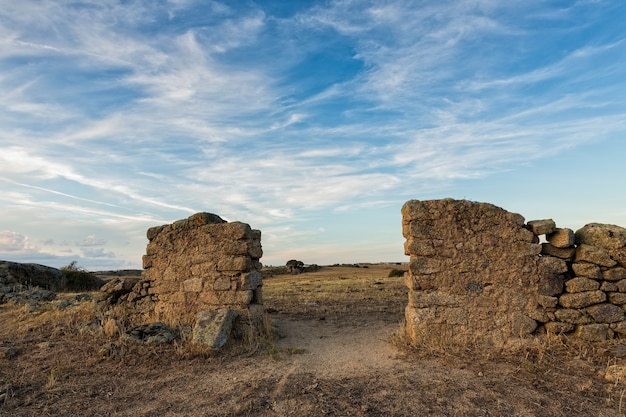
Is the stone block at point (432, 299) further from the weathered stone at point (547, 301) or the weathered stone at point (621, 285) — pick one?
the weathered stone at point (621, 285)

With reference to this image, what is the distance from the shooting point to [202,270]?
910 centimetres

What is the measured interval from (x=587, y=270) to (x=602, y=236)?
0.76 meters

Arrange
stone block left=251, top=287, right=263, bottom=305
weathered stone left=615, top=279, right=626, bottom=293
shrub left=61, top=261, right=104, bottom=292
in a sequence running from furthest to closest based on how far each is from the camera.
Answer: shrub left=61, top=261, right=104, bottom=292
stone block left=251, top=287, right=263, bottom=305
weathered stone left=615, top=279, right=626, bottom=293

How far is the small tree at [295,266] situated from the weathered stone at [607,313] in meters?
27.4

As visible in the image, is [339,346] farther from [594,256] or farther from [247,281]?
[594,256]

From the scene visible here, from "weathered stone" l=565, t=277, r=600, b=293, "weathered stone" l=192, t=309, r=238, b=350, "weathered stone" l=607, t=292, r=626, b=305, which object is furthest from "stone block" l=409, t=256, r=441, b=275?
"weathered stone" l=192, t=309, r=238, b=350

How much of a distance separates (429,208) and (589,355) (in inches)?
144

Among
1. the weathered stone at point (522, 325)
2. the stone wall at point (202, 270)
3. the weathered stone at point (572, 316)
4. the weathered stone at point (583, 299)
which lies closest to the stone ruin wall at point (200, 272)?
the stone wall at point (202, 270)

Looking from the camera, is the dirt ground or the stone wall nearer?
the dirt ground

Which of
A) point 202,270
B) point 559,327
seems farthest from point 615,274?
point 202,270

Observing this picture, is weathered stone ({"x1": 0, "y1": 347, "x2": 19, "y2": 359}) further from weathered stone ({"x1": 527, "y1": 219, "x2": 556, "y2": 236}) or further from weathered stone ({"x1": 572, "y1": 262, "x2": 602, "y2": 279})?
weathered stone ({"x1": 572, "y1": 262, "x2": 602, "y2": 279})

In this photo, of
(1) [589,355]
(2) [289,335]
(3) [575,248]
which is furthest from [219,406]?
(3) [575,248]

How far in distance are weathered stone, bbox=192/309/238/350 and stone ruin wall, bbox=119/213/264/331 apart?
0.31 meters

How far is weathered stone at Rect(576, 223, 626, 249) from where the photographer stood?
781 cm
